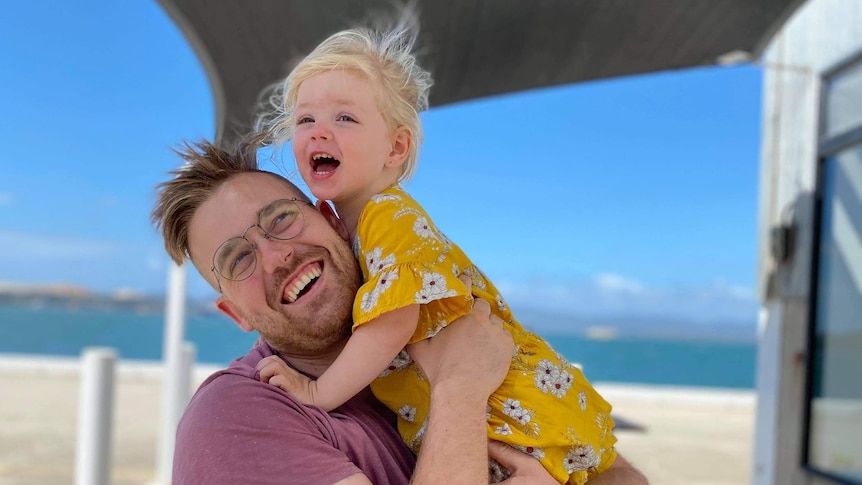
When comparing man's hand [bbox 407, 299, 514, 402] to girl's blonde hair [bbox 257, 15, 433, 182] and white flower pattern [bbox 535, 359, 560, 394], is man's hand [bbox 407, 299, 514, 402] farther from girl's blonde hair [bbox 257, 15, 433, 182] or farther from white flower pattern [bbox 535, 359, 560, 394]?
girl's blonde hair [bbox 257, 15, 433, 182]

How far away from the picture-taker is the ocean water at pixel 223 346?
67.8m

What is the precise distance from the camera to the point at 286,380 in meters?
1.35

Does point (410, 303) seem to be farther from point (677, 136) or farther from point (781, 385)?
point (677, 136)

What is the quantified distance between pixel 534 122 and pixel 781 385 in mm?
75179

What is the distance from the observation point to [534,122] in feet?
261

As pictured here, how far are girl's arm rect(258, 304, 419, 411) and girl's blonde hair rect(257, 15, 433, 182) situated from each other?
0.38 metres

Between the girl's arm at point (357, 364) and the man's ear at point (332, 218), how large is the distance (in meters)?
0.21

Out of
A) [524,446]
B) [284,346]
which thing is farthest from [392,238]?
[524,446]

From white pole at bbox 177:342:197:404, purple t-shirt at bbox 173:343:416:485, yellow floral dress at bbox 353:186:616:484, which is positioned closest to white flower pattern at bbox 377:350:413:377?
yellow floral dress at bbox 353:186:616:484

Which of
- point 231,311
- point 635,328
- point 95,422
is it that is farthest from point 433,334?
point 635,328

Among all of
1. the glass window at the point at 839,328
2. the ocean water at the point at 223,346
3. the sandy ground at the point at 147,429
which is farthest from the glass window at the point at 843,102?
the ocean water at the point at 223,346

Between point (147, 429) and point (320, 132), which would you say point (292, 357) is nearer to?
point (320, 132)

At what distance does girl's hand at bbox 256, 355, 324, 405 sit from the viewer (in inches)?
53.1

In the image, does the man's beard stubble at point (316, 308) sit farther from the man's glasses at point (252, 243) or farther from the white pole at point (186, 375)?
the white pole at point (186, 375)
